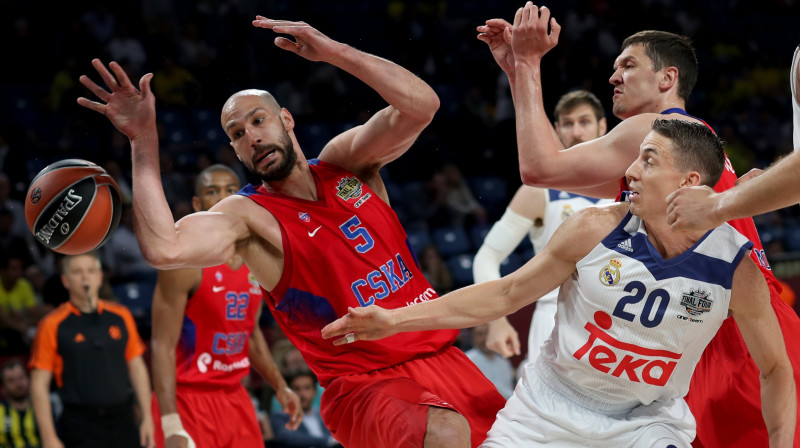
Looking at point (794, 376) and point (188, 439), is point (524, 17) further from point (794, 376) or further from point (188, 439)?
point (188, 439)

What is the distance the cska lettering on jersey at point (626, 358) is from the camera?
3156 millimetres

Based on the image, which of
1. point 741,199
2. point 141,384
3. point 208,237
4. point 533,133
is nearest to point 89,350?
point 141,384

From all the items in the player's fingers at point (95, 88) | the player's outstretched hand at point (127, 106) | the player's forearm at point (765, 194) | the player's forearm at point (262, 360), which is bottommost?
the player's forearm at point (262, 360)

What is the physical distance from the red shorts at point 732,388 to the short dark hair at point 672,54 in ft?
3.30

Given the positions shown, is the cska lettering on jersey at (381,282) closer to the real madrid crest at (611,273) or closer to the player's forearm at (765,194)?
the real madrid crest at (611,273)

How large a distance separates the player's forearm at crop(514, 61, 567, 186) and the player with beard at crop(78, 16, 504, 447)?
0.44m

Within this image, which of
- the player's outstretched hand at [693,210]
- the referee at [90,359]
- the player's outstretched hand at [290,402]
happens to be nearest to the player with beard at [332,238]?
the player's outstretched hand at [693,210]

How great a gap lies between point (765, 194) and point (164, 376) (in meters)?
3.69

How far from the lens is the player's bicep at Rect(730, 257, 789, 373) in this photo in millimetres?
3150

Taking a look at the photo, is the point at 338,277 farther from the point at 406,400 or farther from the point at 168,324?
the point at 168,324

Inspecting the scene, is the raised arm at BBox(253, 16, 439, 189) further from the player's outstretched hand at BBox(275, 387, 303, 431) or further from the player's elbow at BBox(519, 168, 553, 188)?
the player's outstretched hand at BBox(275, 387, 303, 431)

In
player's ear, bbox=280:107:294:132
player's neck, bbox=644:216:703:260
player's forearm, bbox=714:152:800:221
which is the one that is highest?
player's ear, bbox=280:107:294:132

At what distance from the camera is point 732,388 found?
3.56 meters

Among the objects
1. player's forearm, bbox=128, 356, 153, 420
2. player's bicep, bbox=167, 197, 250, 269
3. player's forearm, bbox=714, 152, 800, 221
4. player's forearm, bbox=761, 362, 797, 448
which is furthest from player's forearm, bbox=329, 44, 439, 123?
player's forearm, bbox=128, 356, 153, 420
